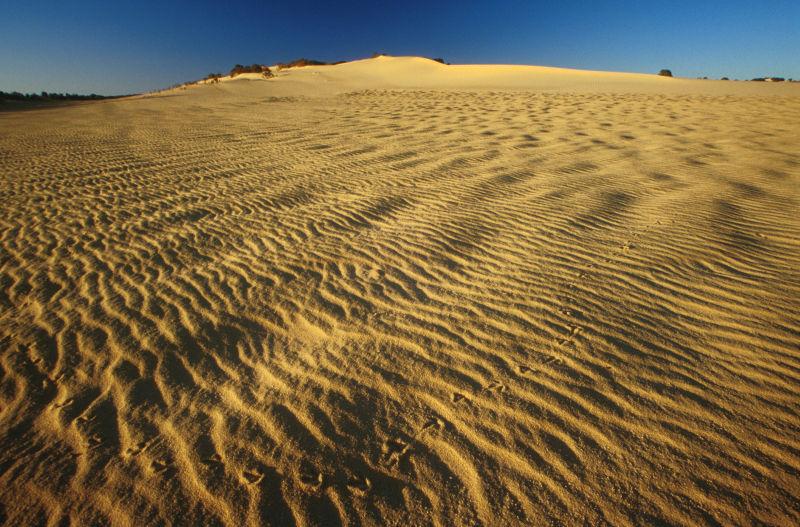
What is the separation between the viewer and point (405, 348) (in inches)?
121

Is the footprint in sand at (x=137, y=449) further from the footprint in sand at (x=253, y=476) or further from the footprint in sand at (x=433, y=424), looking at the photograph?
the footprint in sand at (x=433, y=424)

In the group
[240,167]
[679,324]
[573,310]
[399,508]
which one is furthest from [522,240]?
[240,167]

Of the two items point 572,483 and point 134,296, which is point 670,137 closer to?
point 572,483

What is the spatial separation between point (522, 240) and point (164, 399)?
3.78 meters

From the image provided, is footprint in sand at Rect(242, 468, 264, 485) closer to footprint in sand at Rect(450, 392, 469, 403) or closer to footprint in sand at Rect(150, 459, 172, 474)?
footprint in sand at Rect(150, 459, 172, 474)

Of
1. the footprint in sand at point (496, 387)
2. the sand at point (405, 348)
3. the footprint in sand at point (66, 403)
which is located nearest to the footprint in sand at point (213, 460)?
the sand at point (405, 348)

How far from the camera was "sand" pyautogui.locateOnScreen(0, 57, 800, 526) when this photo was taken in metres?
2.06

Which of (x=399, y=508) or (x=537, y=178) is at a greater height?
(x=537, y=178)

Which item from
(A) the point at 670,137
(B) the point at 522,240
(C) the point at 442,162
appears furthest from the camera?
(A) the point at 670,137

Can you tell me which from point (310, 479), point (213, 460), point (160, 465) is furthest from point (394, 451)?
point (160, 465)

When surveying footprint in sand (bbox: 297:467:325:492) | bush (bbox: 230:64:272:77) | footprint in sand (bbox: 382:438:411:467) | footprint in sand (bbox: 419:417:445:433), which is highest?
bush (bbox: 230:64:272:77)

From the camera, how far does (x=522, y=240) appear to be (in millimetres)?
4609

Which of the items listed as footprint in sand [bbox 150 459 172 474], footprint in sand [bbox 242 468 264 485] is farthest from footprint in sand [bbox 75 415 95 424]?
Answer: footprint in sand [bbox 242 468 264 485]

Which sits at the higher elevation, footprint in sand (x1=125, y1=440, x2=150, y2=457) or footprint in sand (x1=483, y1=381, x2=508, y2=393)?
footprint in sand (x1=483, y1=381, x2=508, y2=393)
